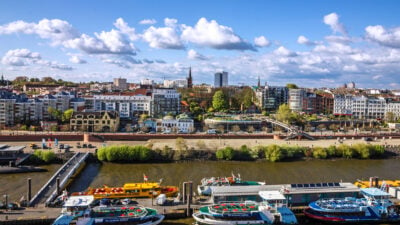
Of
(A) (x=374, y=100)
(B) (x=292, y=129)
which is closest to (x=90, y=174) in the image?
(B) (x=292, y=129)

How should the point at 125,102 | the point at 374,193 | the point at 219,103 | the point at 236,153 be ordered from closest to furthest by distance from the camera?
the point at 374,193 < the point at 236,153 < the point at 125,102 < the point at 219,103

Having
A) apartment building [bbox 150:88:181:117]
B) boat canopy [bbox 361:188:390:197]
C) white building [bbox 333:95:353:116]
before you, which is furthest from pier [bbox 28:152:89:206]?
white building [bbox 333:95:353:116]

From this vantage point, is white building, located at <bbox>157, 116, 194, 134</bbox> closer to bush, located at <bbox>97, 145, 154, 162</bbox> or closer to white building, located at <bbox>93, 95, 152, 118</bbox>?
white building, located at <bbox>93, 95, 152, 118</bbox>

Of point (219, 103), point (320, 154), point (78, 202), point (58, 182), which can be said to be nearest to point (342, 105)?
point (219, 103)

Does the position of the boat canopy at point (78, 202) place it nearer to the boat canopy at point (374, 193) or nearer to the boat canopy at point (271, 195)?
the boat canopy at point (271, 195)

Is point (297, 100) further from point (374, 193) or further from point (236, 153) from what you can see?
point (374, 193)

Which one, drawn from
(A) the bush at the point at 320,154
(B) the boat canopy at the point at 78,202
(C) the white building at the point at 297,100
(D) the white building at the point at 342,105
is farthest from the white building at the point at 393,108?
(B) the boat canopy at the point at 78,202
